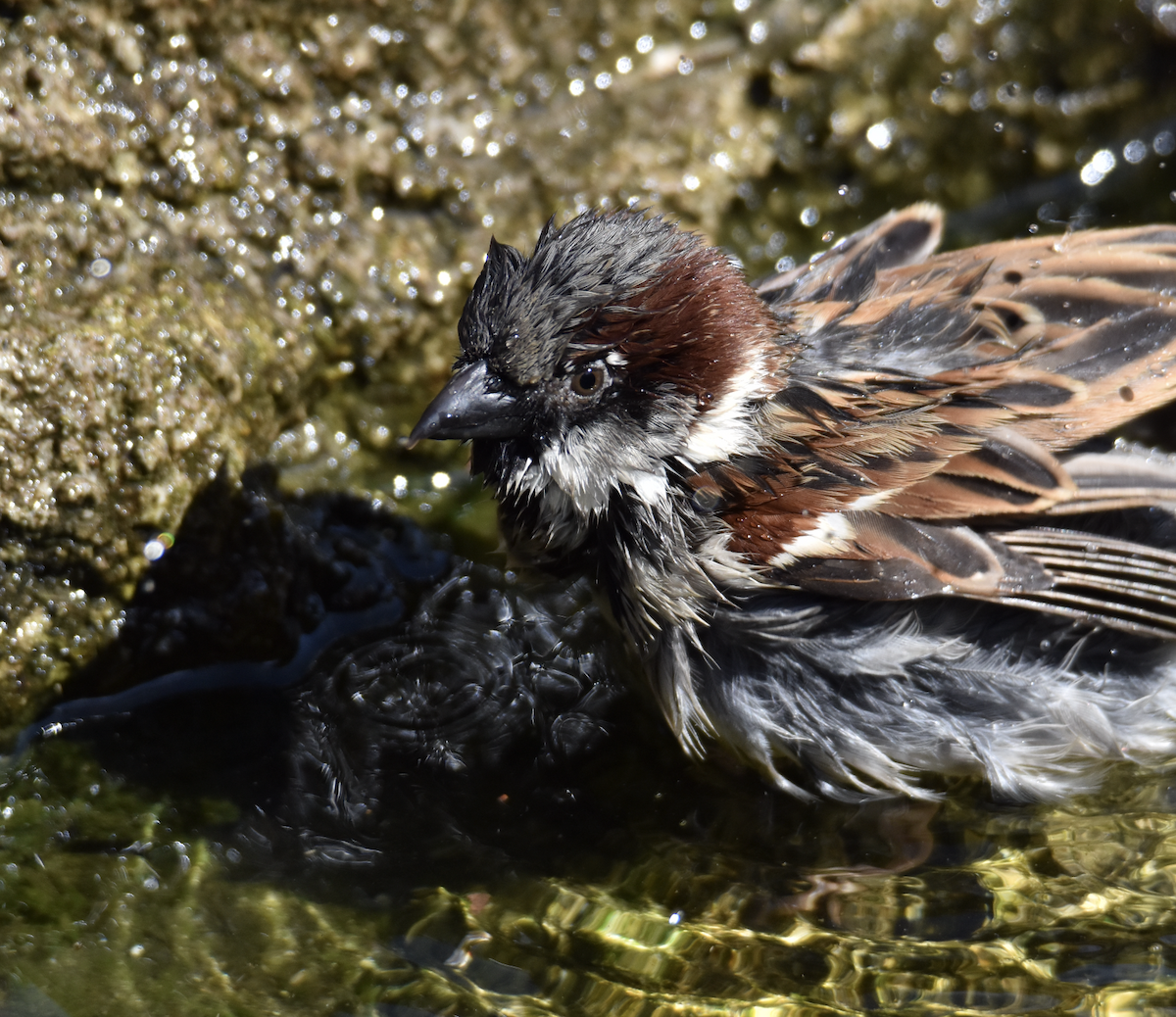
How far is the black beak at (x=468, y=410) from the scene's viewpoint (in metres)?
3.19

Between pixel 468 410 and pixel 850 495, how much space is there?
1.11 metres

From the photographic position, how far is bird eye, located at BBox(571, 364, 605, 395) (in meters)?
3.21

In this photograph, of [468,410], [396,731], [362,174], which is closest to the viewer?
[468,410]

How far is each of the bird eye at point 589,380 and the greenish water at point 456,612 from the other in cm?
105

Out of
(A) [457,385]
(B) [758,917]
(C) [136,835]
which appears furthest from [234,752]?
(B) [758,917]

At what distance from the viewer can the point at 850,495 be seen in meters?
3.31

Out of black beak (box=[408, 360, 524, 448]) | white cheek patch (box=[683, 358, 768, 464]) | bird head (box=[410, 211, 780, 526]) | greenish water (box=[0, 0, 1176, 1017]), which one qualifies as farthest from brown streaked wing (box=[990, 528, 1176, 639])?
black beak (box=[408, 360, 524, 448])

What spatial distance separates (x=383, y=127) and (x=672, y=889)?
3.01 m

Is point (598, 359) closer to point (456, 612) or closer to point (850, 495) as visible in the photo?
point (850, 495)

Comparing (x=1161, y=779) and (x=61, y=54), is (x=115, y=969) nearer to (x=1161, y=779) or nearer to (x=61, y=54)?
(x=61, y=54)

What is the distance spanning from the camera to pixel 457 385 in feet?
10.5

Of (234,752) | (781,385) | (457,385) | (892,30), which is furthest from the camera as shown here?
(892,30)

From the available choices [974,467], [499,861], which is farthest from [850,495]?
[499,861]

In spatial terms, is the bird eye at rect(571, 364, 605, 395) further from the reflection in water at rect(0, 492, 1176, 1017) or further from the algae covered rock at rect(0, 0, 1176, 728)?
the algae covered rock at rect(0, 0, 1176, 728)
